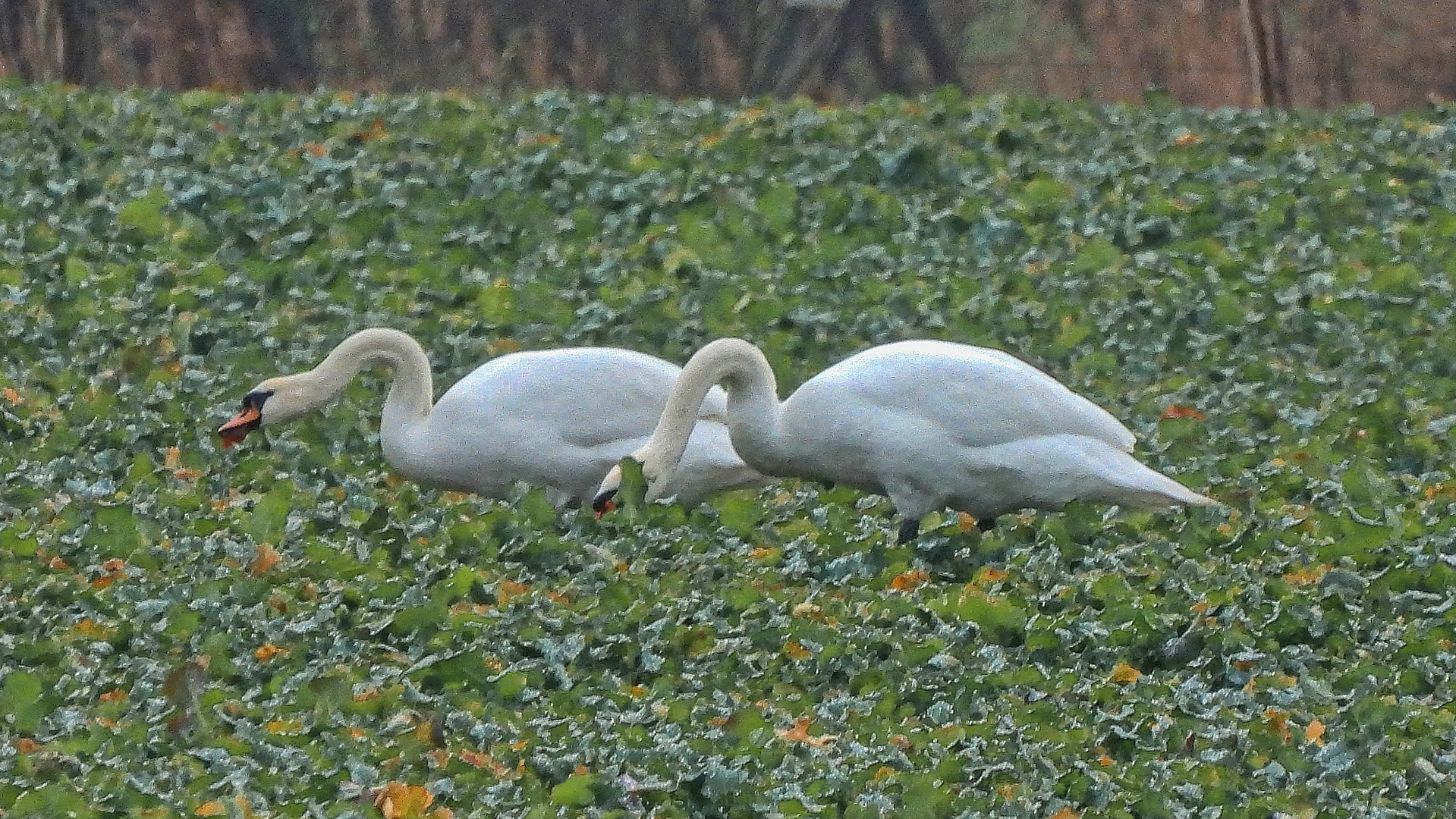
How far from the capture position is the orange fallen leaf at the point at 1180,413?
29.9 ft

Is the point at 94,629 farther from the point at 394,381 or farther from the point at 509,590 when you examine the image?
the point at 394,381

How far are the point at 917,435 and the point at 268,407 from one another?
1.97m

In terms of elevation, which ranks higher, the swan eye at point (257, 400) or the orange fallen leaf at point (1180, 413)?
the swan eye at point (257, 400)

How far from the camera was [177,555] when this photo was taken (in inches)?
256

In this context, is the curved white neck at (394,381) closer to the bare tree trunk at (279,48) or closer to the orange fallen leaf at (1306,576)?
→ the orange fallen leaf at (1306,576)

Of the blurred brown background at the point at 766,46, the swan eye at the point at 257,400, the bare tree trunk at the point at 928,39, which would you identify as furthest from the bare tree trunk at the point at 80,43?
the swan eye at the point at 257,400

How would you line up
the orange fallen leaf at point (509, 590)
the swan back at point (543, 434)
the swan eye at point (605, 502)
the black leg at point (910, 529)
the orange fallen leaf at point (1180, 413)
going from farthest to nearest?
the orange fallen leaf at point (1180, 413)
the swan back at point (543, 434)
the black leg at point (910, 529)
the swan eye at point (605, 502)
the orange fallen leaf at point (509, 590)

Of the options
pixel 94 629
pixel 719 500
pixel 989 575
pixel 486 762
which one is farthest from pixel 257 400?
pixel 486 762

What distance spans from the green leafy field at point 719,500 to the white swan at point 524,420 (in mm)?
155

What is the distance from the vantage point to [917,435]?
6.77 metres

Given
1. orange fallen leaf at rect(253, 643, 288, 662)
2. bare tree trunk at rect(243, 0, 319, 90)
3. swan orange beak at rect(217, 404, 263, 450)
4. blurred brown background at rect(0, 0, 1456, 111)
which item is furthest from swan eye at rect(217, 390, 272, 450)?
bare tree trunk at rect(243, 0, 319, 90)

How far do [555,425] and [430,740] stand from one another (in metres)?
2.32

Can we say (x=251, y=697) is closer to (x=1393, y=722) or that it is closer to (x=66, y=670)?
(x=66, y=670)

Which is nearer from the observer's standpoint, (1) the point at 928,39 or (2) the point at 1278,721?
(2) the point at 1278,721
